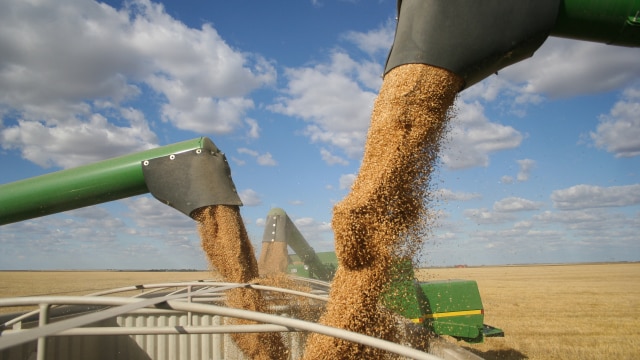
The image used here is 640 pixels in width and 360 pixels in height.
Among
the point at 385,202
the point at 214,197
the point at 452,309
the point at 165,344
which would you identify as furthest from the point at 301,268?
the point at 385,202

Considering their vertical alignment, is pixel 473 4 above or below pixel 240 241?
above

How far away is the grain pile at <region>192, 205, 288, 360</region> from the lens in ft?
13.0

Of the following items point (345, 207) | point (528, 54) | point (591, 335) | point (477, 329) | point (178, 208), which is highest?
point (528, 54)

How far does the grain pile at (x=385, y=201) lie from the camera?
2.59m

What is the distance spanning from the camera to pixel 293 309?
4.44 m

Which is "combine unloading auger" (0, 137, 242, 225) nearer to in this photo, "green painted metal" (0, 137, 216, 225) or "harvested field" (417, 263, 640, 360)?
"green painted metal" (0, 137, 216, 225)

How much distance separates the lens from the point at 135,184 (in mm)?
4051

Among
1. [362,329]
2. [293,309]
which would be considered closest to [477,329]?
[293,309]

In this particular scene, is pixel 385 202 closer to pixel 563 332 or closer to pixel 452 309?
pixel 452 309

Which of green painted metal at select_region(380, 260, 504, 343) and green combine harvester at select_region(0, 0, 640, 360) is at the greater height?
green combine harvester at select_region(0, 0, 640, 360)

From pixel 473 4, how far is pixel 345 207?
4.12 ft

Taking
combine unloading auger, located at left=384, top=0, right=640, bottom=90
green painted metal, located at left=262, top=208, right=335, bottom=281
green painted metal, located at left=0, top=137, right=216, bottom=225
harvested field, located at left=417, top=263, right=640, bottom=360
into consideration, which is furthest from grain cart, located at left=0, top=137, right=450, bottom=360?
green painted metal, located at left=262, top=208, right=335, bottom=281

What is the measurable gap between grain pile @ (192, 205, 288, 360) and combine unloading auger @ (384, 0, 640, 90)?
2.15 meters

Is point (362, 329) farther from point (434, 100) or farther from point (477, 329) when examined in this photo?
point (477, 329)
